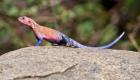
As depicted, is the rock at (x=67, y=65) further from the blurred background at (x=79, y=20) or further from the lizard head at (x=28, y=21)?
the blurred background at (x=79, y=20)

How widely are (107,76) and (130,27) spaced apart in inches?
234

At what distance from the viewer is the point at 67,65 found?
482 centimetres

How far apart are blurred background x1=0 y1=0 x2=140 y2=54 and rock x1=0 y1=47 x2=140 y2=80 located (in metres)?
3.99

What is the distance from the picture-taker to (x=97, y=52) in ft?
17.4

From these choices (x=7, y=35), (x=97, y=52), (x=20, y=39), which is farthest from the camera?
(x=7, y=35)

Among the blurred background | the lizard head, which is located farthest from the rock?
the blurred background

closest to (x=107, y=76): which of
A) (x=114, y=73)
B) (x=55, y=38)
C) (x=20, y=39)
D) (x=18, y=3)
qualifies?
(x=114, y=73)

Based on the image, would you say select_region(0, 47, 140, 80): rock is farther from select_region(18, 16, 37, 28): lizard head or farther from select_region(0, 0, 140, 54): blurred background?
select_region(0, 0, 140, 54): blurred background

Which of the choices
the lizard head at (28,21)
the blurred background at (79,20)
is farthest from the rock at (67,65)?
the blurred background at (79,20)

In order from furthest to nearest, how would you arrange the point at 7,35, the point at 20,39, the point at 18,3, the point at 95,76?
1. the point at 18,3
2. the point at 7,35
3. the point at 20,39
4. the point at 95,76

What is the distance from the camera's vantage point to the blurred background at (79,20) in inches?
382

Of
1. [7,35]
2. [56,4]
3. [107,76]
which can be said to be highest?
[107,76]

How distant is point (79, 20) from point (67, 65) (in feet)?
21.3

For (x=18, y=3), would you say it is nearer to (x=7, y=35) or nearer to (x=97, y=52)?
(x=7, y=35)
